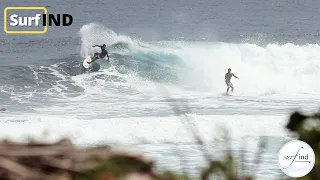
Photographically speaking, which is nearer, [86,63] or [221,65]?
[86,63]

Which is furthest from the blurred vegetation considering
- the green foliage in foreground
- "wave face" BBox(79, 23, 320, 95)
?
"wave face" BBox(79, 23, 320, 95)

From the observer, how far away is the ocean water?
18859mm

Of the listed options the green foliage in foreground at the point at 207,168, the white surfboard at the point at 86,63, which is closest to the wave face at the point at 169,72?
the white surfboard at the point at 86,63

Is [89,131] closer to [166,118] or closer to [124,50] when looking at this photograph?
[166,118]

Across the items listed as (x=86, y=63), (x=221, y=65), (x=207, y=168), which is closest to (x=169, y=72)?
(x=221, y=65)

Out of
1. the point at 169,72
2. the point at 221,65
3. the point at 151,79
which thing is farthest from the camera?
the point at 221,65

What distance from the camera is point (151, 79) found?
31516 mm

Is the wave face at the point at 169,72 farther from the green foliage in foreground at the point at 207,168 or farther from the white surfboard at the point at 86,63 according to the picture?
the green foliage in foreground at the point at 207,168

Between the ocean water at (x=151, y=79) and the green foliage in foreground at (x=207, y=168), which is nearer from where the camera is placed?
the green foliage in foreground at (x=207, y=168)

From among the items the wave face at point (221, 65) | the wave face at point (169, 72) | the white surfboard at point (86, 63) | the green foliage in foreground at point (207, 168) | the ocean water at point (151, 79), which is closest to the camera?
the green foliage in foreground at point (207, 168)

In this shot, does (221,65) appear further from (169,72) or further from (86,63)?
(86,63)

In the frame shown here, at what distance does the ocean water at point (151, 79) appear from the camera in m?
18.9

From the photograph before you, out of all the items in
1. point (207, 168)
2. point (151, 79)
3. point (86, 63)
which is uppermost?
point (207, 168)

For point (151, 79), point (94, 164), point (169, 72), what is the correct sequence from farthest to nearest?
1. point (169, 72)
2. point (151, 79)
3. point (94, 164)
